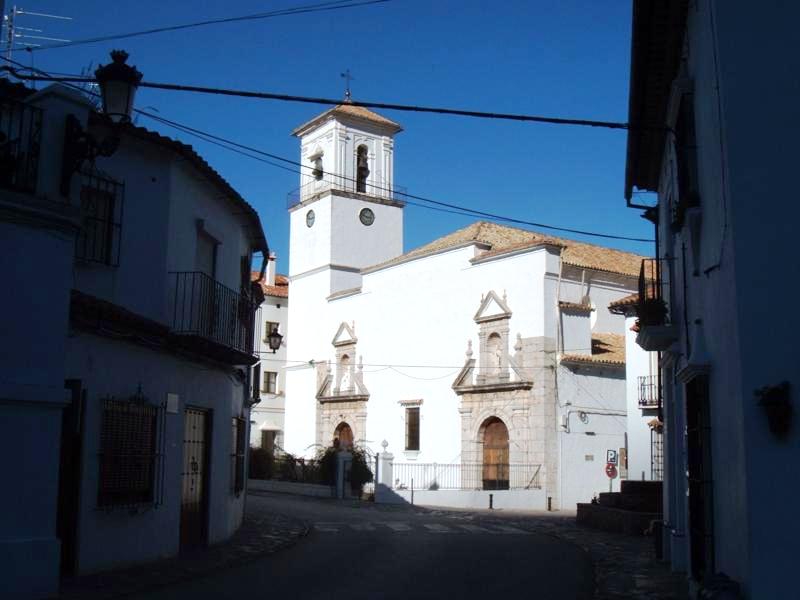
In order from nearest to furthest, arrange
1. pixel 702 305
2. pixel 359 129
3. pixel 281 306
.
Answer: pixel 702 305 < pixel 359 129 < pixel 281 306

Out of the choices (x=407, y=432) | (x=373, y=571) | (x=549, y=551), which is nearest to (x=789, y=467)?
(x=373, y=571)

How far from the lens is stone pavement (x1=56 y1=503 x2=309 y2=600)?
1006 cm

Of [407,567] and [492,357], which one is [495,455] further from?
[407,567]

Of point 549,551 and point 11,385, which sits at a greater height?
point 11,385

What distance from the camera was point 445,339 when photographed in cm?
3581

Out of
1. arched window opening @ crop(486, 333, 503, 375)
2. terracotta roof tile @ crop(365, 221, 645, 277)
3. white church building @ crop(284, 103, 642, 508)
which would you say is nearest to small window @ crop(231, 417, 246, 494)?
white church building @ crop(284, 103, 642, 508)

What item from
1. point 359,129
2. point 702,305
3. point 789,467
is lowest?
point 789,467

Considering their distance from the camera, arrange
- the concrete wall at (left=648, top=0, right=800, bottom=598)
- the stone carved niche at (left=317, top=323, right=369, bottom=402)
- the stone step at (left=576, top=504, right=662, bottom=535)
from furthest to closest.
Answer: the stone carved niche at (left=317, top=323, right=369, bottom=402), the stone step at (left=576, top=504, right=662, bottom=535), the concrete wall at (left=648, top=0, right=800, bottom=598)

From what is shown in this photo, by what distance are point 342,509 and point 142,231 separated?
50.3ft

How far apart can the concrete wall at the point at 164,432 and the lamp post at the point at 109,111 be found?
210 centimetres

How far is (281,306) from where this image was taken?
5409cm

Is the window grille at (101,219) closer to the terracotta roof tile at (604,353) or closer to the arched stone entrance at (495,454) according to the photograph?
the terracotta roof tile at (604,353)

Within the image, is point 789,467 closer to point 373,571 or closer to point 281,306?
point 373,571

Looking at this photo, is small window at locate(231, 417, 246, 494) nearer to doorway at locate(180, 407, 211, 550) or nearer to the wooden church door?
doorway at locate(180, 407, 211, 550)
